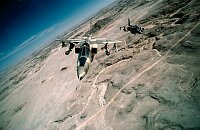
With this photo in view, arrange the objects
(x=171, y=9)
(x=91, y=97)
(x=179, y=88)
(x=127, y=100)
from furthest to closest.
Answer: (x=171, y=9) → (x=91, y=97) → (x=127, y=100) → (x=179, y=88)

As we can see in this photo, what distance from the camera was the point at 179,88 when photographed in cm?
1225

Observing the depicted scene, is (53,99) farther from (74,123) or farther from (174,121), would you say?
(174,121)

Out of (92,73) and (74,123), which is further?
(92,73)

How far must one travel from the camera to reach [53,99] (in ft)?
69.3

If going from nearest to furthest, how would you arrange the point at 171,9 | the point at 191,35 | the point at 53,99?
the point at 191,35 → the point at 53,99 → the point at 171,9

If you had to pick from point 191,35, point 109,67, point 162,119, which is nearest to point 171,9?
point 191,35

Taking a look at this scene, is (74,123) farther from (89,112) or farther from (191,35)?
(191,35)

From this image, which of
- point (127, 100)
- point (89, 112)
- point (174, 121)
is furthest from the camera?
point (89, 112)

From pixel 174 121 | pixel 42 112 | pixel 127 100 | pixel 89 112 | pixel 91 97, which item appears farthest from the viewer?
pixel 42 112

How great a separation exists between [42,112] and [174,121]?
47.0 ft

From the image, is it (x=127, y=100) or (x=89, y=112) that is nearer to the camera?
(x=127, y=100)

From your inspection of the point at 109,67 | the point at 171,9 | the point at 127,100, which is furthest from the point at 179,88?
the point at 171,9

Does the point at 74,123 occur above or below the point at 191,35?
below

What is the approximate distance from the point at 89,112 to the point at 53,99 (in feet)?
25.8
